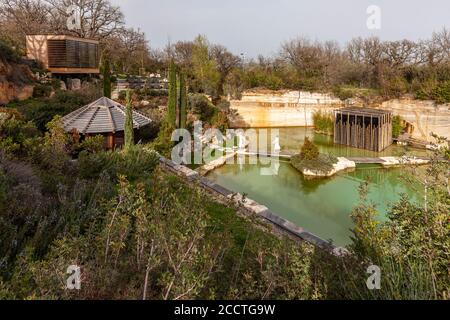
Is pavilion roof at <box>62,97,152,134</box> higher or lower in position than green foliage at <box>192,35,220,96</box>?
lower

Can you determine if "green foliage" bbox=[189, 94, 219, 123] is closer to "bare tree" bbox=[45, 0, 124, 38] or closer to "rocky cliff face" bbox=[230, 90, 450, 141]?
"rocky cliff face" bbox=[230, 90, 450, 141]

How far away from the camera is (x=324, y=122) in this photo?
20000mm

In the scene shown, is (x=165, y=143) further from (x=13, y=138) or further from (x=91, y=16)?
(x=91, y=16)

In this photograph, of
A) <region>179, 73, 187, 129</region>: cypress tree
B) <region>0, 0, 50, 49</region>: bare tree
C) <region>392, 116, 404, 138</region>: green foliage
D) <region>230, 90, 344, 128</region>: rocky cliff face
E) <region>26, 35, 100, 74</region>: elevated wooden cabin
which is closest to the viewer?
<region>179, 73, 187, 129</region>: cypress tree

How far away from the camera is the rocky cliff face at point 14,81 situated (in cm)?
1311

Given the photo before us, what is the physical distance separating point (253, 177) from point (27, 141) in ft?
21.2

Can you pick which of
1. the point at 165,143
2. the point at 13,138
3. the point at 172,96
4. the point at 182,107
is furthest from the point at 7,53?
the point at 13,138

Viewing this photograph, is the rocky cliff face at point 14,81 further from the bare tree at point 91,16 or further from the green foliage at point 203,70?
the bare tree at point 91,16

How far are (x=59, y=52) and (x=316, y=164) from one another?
12472 millimetres

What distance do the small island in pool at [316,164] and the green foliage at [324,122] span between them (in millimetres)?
6976

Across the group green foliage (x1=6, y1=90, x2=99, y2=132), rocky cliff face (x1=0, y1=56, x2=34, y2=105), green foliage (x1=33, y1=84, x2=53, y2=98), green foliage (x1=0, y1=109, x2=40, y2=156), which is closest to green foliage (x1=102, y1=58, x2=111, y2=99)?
green foliage (x1=6, y1=90, x2=99, y2=132)

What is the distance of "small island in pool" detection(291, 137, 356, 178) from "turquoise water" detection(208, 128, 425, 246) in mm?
235

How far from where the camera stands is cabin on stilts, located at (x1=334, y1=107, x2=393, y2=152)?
1567cm
